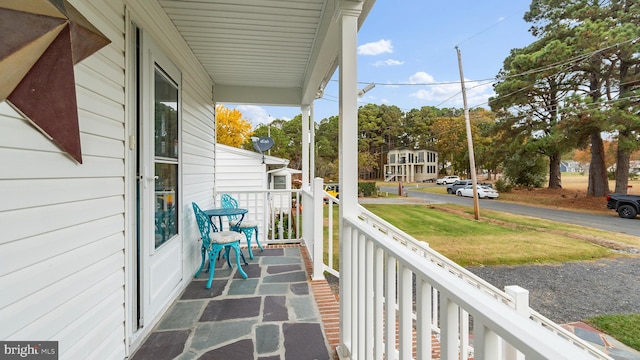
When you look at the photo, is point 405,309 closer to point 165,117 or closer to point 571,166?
point 165,117

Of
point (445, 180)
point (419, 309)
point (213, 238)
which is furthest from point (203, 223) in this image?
point (445, 180)

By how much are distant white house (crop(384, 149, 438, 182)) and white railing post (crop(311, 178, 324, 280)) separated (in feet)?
30.4

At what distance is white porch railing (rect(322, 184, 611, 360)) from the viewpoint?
49 centimetres

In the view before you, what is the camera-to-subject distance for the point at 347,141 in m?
1.63

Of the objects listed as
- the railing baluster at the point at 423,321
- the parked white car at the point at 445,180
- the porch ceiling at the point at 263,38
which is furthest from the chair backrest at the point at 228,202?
the parked white car at the point at 445,180

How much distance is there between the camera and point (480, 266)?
5059mm

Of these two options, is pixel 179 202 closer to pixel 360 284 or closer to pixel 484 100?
pixel 360 284

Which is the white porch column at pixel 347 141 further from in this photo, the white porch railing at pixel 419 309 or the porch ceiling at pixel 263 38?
the porch ceiling at pixel 263 38

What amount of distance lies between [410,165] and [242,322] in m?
15.6

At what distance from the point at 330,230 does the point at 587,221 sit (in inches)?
327

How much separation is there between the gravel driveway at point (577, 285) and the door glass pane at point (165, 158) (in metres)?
4.46

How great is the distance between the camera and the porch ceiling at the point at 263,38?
205cm

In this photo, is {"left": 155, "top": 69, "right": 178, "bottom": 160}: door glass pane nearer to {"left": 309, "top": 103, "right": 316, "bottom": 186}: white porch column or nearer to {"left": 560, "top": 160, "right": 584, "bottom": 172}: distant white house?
{"left": 309, "top": 103, "right": 316, "bottom": 186}: white porch column

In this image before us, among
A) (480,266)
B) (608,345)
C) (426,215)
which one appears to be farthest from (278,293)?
(426,215)
